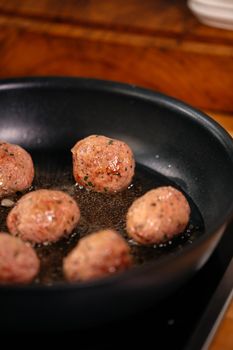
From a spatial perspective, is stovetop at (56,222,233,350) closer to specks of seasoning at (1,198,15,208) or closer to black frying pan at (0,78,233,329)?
black frying pan at (0,78,233,329)

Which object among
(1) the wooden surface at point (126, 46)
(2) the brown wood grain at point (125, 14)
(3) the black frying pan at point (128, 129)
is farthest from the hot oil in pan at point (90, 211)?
(2) the brown wood grain at point (125, 14)

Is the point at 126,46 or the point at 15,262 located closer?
the point at 15,262

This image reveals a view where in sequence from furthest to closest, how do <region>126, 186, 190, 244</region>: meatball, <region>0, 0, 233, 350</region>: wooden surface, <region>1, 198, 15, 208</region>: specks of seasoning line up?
<region>0, 0, 233, 350</region>: wooden surface < <region>1, 198, 15, 208</region>: specks of seasoning < <region>126, 186, 190, 244</region>: meatball

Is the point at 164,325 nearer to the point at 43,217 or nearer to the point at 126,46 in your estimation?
the point at 43,217

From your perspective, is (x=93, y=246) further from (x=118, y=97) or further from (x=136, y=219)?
(x=118, y=97)

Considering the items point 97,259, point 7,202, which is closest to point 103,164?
point 7,202

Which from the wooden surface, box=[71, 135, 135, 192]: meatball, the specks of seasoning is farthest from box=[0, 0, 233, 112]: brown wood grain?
the specks of seasoning
